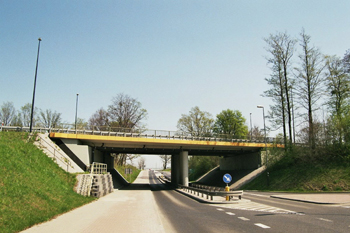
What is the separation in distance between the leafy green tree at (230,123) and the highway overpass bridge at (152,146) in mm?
17690

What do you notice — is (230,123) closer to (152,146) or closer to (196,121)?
(196,121)

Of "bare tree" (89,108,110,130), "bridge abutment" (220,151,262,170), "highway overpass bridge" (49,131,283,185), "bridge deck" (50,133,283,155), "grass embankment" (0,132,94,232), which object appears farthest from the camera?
"bare tree" (89,108,110,130)

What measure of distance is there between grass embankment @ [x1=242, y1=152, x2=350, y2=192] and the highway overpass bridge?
473cm

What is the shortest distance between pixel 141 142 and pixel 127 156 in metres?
33.2

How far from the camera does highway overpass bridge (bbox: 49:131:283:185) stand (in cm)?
3181

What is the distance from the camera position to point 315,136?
111 feet

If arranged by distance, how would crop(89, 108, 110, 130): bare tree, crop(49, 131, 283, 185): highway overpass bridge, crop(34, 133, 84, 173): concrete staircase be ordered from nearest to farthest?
crop(34, 133, 84, 173): concrete staircase → crop(49, 131, 283, 185): highway overpass bridge → crop(89, 108, 110, 130): bare tree

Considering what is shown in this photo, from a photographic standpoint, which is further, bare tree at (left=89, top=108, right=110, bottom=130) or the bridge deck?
bare tree at (left=89, top=108, right=110, bottom=130)

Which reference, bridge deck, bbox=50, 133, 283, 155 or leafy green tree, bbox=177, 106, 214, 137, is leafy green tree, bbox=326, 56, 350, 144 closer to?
bridge deck, bbox=50, 133, 283, 155

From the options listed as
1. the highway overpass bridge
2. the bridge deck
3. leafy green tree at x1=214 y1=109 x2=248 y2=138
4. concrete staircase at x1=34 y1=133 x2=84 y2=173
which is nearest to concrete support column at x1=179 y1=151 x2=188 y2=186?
the highway overpass bridge

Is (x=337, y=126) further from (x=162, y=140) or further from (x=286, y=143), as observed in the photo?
(x=162, y=140)

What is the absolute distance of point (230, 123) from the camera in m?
69.8

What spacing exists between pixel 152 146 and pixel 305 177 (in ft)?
69.3

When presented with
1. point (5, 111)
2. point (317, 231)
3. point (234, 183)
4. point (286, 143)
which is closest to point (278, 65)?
point (286, 143)
